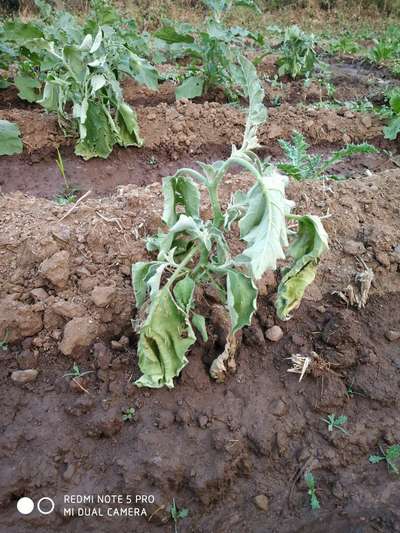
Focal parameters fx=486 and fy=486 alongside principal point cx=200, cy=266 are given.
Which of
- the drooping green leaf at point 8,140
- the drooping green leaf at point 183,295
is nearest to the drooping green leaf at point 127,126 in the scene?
the drooping green leaf at point 8,140

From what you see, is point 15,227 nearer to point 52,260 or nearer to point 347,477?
point 52,260

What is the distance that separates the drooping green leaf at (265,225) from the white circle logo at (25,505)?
3.74 ft

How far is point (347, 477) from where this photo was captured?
185cm

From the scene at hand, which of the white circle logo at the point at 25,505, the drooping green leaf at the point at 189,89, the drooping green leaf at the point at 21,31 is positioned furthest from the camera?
the drooping green leaf at the point at 189,89

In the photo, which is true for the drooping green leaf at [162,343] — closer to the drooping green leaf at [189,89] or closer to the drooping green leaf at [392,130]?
the drooping green leaf at [392,130]

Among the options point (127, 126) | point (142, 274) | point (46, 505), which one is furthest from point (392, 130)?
point (46, 505)

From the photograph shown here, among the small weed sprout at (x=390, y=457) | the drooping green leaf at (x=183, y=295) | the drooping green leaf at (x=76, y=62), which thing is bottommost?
the small weed sprout at (x=390, y=457)

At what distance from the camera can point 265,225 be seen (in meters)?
1.46

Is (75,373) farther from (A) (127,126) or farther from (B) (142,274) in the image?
(A) (127,126)

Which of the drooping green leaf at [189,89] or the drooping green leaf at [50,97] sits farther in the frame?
the drooping green leaf at [189,89]

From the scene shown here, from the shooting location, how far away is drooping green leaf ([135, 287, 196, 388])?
1.73 metres

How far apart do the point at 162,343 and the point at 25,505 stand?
2.44 ft

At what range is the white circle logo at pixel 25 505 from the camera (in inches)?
67.5

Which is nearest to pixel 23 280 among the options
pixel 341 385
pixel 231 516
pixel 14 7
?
pixel 231 516
